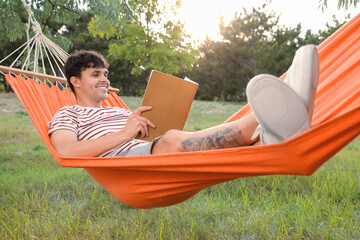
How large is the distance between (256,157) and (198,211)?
121 centimetres

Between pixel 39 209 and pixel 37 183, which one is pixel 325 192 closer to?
pixel 39 209

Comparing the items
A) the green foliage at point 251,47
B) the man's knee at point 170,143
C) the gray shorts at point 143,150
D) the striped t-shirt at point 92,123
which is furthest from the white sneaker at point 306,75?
the green foliage at point 251,47

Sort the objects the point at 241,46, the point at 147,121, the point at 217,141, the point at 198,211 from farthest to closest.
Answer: the point at 241,46
the point at 198,211
the point at 147,121
the point at 217,141

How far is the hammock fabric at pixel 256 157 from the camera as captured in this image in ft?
3.09

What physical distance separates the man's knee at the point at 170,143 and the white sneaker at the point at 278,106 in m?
0.45

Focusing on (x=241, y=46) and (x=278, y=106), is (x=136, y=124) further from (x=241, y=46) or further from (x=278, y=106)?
(x=241, y=46)

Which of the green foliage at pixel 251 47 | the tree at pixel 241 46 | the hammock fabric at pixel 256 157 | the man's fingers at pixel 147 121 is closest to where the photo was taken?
the hammock fabric at pixel 256 157

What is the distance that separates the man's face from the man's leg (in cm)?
54

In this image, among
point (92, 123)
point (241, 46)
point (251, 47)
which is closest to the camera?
point (92, 123)

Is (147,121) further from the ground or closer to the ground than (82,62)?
closer to the ground

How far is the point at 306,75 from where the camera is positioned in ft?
3.25

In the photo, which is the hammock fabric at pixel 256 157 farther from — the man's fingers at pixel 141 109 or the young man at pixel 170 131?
the man's fingers at pixel 141 109

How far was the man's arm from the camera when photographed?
4.72 feet

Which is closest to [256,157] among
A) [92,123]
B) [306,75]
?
[306,75]
